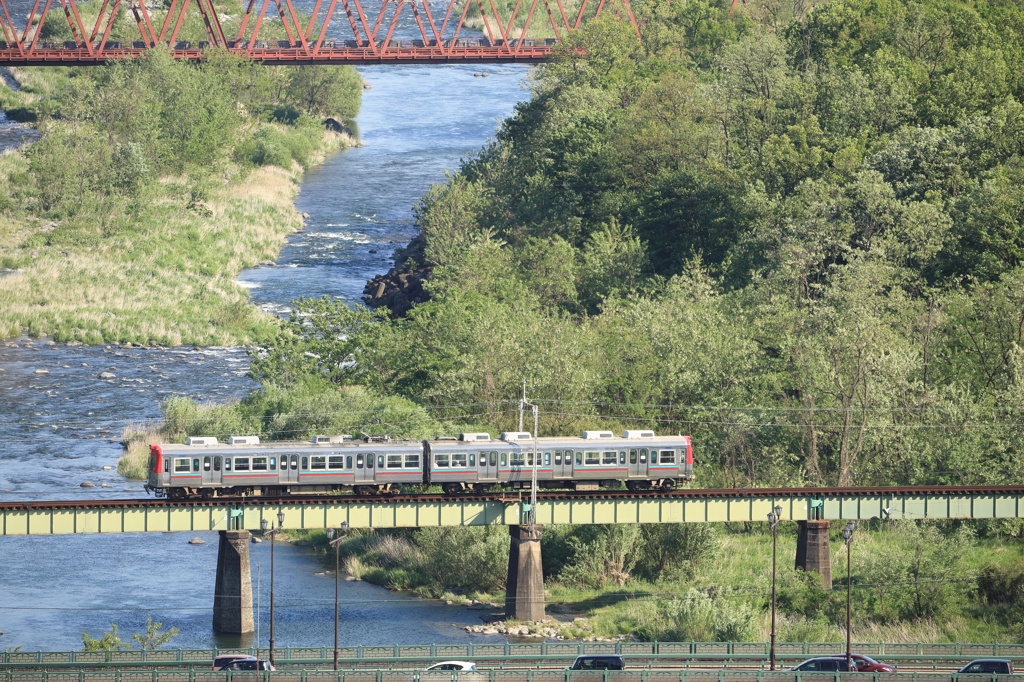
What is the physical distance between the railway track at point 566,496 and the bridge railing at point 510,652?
28.5 feet

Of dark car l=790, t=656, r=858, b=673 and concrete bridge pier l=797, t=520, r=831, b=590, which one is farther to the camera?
concrete bridge pier l=797, t=520, r=831, b=590

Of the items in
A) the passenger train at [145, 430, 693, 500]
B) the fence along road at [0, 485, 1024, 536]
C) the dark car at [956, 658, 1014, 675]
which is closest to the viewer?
the dark car at [956, 658, 1014, 675]

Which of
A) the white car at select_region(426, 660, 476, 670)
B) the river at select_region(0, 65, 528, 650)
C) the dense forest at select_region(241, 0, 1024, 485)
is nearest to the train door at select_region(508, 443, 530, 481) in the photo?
the river at select_region(0, 65, 528, 650)

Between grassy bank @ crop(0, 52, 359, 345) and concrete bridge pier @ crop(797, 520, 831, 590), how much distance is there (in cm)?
5212

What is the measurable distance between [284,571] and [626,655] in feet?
88.7

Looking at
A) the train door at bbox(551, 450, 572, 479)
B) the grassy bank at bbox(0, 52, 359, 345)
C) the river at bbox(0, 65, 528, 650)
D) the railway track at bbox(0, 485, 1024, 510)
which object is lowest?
the river at bbox(0, 65, 528, 650)

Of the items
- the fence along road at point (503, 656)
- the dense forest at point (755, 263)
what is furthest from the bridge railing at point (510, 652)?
the dense forest at point (755, 263)

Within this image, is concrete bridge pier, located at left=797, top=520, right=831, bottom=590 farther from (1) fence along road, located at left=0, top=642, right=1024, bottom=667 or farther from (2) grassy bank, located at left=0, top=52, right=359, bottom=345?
(2) grassy bank, located at left=0, top=52, right=359, bottom=345

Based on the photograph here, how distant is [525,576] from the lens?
78125 mm

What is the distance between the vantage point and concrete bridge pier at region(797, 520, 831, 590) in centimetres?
8150

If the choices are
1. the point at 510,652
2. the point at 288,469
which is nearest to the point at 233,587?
the point at 288,469

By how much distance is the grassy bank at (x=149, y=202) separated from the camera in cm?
12962

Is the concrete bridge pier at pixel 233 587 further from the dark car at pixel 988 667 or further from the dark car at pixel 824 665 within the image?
the dark car at pixel 988 667

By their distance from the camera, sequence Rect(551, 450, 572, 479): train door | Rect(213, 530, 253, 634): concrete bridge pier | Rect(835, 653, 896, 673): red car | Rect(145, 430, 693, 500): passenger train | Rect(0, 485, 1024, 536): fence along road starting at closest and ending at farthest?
Rect(835, 653, 896, 673): red car, Rect(0, 485, 1024, 536): fence along road, Rect(145, 430, 693, 500): passenger train, Rect(213, 530, 253, 634): concrete bridge pier, Rect(551, 450, 572, 479): train door
